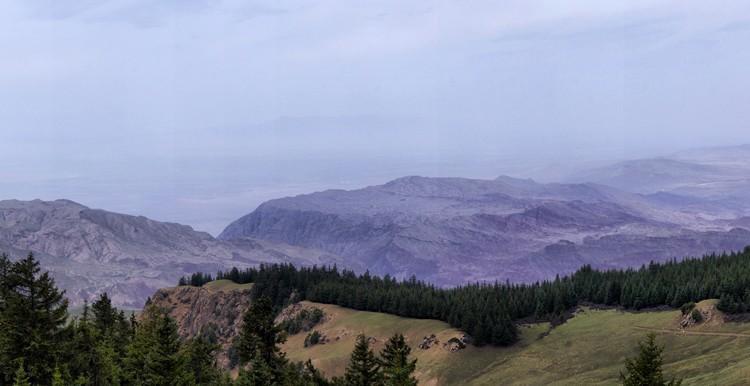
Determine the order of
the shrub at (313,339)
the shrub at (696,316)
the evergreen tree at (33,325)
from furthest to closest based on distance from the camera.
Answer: the shrub at (313,339), the shrub at (696,316), the evergreen tree at (33,325)

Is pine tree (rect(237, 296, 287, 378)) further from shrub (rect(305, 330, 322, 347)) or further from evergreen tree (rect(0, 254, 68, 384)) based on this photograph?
shrub (rect(305, 330, 322, 347))

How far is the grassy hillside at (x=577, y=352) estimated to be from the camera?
93812 millimetres

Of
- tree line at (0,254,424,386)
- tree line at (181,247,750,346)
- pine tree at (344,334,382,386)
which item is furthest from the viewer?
tree line at (181,247,750,346)

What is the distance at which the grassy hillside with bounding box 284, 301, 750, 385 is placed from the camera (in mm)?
93812

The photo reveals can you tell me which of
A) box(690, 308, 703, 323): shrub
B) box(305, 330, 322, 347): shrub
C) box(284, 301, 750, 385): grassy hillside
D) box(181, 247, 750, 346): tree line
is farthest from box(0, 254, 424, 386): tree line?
box(305, 330, 322, 347): shrub

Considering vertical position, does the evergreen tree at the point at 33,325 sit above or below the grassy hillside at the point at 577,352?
above

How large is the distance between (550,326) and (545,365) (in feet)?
92.1

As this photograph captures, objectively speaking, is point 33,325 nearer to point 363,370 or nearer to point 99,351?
point 99,351

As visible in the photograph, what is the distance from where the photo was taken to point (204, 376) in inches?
2739

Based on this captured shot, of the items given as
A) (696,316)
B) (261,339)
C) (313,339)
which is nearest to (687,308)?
(696,316)

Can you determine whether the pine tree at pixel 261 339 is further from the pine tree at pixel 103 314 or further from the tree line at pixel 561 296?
the tree line at pixel 561 296

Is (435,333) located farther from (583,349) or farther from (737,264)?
(737,264)

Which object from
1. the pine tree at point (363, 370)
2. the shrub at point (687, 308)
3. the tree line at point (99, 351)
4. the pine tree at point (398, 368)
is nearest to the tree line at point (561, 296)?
the shrub at point (687, 308)

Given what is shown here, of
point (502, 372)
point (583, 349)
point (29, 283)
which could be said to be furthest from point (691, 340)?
point (29, 283)
